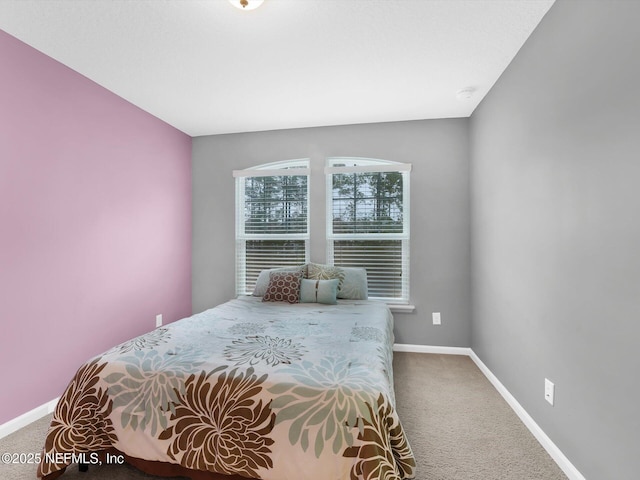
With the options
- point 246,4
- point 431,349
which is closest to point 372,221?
point 431,349

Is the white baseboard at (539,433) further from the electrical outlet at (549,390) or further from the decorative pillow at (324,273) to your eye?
the decorative pillow at (324,273)

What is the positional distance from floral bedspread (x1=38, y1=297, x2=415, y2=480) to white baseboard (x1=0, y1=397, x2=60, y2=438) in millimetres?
798

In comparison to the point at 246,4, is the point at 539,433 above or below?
below

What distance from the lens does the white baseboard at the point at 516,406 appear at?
1648mm

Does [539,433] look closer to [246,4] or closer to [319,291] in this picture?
[319,291]

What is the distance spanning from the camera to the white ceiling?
72.3 inches

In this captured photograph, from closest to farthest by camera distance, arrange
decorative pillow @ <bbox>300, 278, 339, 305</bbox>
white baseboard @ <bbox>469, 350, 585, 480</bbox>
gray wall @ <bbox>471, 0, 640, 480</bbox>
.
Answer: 1. gray wall @ <bbox>471, 0, 640, 480</bbox>
2. white baseboard @ <bbox>469, 350, 585, 480</bbox>
3. decorative pillow @ <bbox>300, 278, 339, 305</bbox>

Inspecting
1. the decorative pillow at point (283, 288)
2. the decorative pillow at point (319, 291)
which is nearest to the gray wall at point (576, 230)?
the decorative pillow at point (319, 291)

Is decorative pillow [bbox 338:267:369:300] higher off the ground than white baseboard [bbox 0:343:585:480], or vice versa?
decorative pillow [bbox 338:267:369:300]

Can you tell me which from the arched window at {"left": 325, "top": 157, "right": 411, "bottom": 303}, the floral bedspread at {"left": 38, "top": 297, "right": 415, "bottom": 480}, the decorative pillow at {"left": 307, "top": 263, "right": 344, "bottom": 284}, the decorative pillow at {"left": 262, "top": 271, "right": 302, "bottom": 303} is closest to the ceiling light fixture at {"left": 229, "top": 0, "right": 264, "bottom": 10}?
the floral bedspread at {"left": 38, "top": 297, "right": 415, "bottom": 480}

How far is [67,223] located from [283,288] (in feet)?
6.10

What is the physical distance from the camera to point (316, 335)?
210 centimetres

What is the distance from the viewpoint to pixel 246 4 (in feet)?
5.60

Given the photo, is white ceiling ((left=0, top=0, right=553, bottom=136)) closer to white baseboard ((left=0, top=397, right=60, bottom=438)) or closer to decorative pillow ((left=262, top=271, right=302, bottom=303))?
decorative pillow ((left=262, top=271, right=302, bottom=303))
